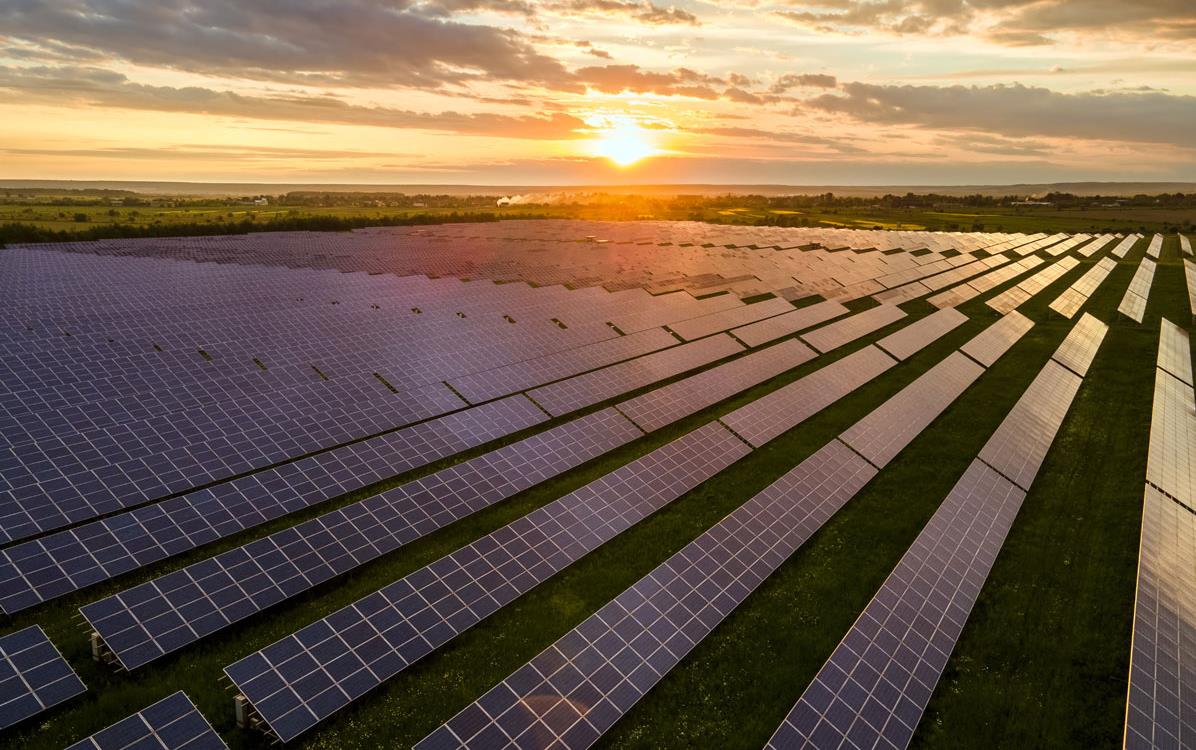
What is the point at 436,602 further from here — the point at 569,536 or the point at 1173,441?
the point at 1173,441

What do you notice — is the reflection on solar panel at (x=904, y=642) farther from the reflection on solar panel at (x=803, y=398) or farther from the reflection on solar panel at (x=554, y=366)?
the reflection on solar panel at (x=554, y=366)

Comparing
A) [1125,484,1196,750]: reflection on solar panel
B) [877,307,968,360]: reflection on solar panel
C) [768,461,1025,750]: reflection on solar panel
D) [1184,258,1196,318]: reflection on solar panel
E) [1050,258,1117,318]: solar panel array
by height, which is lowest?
[768,461,1025,750]: reflection on solar panel

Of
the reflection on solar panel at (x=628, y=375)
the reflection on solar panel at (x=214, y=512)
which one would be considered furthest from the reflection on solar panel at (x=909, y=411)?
the reflection on solar panel at (x=214, y=512)

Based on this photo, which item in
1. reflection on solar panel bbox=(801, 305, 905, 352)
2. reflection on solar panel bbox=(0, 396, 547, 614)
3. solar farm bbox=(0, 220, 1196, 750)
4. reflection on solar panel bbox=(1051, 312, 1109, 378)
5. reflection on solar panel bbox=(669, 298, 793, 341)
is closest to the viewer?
solar farm bbox=(0, 220, 1196, 750)

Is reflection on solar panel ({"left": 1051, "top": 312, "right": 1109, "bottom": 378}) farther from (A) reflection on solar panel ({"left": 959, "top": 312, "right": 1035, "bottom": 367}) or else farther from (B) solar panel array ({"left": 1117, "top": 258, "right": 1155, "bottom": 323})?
(A) reflection on solar panel ({"left": 959, "top": 312, "right": 1035, "bottom": 367})

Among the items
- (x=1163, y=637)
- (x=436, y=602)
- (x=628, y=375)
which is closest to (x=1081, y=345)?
(x=628, y=375)

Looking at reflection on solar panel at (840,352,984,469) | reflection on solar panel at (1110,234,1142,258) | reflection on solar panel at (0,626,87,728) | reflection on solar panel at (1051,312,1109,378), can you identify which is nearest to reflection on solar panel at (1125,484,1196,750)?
reflection on solar panel at (840,352,984,469)
